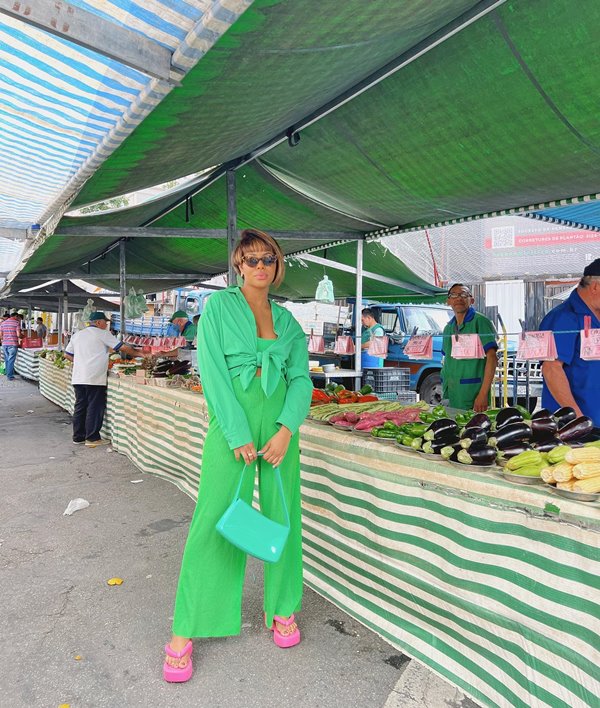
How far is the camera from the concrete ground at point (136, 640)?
7.72 ft

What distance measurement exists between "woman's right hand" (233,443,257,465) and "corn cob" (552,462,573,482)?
1.27 m

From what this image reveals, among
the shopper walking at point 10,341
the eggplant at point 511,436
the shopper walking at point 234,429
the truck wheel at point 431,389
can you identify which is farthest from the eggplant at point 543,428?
the shopper walking at point 10,341

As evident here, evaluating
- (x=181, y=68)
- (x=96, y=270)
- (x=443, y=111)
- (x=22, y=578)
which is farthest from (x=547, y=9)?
(x=96, y=270)

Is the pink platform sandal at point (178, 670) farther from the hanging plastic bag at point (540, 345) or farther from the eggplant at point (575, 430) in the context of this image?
the hanging plastic bag at point (540, 345)

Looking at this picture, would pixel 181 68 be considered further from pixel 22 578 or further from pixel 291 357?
pixel 22 578

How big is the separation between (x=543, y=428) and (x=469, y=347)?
190cm

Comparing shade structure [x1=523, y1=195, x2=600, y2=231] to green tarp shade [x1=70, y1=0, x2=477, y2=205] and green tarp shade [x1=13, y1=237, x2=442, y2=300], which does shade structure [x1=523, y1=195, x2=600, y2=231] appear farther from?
green tarp shade [x1=70, y1=0, x2=477, y2=205]

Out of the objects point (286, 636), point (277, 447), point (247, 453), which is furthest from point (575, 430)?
point (286, 636)

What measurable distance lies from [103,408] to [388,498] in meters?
6.28

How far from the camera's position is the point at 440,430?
278 centimetres

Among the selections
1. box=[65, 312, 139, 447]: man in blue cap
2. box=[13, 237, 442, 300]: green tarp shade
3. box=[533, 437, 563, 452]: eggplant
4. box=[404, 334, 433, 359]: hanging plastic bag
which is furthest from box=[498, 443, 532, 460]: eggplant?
box=[65, 312, 139, 447]: man in blue cap

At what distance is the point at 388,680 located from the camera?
8.05 ft

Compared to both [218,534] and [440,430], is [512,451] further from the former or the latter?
[218,534]

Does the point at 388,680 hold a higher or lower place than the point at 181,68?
lower
